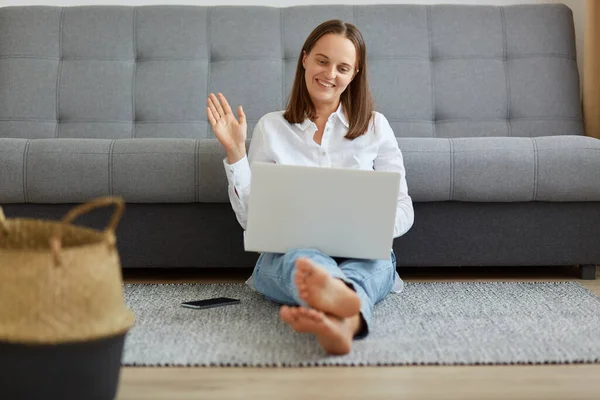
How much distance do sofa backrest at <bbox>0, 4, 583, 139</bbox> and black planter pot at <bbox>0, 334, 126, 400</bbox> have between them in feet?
6.07

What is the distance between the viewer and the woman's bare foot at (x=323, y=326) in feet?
4.85

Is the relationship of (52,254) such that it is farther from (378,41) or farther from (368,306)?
(378,41)

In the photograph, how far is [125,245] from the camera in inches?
93.8

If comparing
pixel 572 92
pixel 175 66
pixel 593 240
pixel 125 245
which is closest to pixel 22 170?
pixel 125 245

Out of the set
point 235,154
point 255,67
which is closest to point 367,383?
point 235,154

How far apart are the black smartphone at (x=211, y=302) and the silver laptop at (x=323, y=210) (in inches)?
9.5

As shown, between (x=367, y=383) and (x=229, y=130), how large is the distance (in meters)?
0.90

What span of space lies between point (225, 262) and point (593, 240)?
3.63 ft

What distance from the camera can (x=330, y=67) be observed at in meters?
2.10

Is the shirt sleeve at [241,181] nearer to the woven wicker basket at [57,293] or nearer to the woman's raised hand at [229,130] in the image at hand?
the woman's raised hand at [229,130]

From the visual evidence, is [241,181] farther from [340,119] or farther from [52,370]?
[52,370]

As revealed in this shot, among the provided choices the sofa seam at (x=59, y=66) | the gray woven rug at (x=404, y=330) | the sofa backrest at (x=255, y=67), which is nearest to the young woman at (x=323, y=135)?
the gray woven rug at (x=404, y=330)

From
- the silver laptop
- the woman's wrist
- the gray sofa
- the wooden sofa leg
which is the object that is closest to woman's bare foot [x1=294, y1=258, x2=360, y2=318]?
the silver laptop

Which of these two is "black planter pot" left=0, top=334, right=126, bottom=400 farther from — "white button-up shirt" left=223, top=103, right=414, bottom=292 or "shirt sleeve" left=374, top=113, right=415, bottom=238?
"shirt sleeve" left=374, top=113, right=415, bottom=238
